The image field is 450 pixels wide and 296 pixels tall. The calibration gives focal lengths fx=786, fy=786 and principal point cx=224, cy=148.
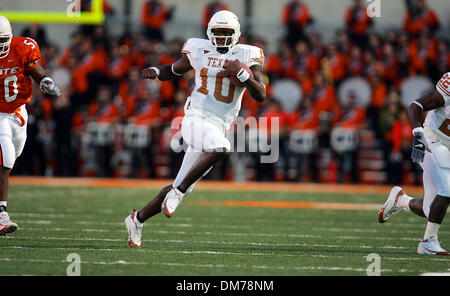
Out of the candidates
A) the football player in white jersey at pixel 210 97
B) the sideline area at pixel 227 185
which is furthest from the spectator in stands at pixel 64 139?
the football player in white jersey at pixel 210 97

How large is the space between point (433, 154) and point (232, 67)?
1.74 m

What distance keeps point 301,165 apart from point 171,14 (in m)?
Result: 4.22

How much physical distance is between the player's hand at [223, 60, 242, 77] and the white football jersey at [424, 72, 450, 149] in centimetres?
Result: 161

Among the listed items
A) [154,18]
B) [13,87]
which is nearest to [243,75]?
[13,87]

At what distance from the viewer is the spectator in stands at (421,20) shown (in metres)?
14.3

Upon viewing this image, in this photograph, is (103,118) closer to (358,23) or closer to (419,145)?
(358,23)

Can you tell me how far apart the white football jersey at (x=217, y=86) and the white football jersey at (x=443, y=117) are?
1411 millimetres

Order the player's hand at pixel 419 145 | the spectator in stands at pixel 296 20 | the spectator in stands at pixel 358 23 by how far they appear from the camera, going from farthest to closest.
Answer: the spectator in stands at pixel 296 20, the spectator in stands at pixel 358 23, the player's hand at pixel 419 145

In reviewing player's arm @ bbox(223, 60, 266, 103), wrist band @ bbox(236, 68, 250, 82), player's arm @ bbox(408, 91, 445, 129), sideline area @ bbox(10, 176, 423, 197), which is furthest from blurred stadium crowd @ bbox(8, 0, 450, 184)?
wrist band @ bbox(236, 68, 250, 82)

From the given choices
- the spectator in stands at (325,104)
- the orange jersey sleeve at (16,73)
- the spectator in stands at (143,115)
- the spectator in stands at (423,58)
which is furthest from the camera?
the spectator in stands at (143,115)

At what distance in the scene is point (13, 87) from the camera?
6.55 m

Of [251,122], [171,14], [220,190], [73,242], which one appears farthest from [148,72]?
[171,14]

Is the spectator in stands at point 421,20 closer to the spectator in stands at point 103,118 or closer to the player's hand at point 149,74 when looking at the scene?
the spectator in stands at point 103,118
